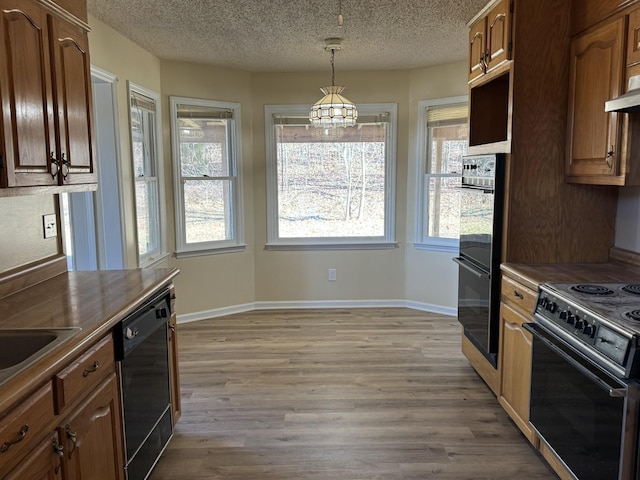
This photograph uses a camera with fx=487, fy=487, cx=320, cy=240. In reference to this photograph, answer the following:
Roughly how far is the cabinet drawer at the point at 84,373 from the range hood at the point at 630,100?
2.23m

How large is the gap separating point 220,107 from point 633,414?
4159 mm

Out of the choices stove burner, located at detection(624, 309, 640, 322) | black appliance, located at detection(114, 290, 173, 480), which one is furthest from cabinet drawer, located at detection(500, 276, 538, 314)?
black appliance, located at detection(114, 290, 173, 480)

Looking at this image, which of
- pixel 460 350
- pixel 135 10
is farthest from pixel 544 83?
pixel 135 10

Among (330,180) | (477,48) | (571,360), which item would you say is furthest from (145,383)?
(330,180)

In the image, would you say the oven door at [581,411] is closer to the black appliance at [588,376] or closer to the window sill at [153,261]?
the black appliance at [588,376]

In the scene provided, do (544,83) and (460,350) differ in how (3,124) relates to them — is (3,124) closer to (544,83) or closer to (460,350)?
(544,83)

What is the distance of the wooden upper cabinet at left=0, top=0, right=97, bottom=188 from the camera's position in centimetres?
181

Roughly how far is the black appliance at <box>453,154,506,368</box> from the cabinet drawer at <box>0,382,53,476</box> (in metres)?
2.36

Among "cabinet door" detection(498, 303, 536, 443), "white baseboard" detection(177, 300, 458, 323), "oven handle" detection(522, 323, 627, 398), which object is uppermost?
"oven handle" detection(522, 323, 627, 398)

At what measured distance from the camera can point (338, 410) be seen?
2994 mm

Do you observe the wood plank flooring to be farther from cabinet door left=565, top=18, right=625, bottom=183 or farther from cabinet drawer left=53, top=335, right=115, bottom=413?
cabinet door left=565, top=18, right=625, bottom=183

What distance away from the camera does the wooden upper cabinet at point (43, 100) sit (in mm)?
1811

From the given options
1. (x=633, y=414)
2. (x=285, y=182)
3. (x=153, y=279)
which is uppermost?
(x=285, y=182)

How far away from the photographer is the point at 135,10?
3102 millimetres
